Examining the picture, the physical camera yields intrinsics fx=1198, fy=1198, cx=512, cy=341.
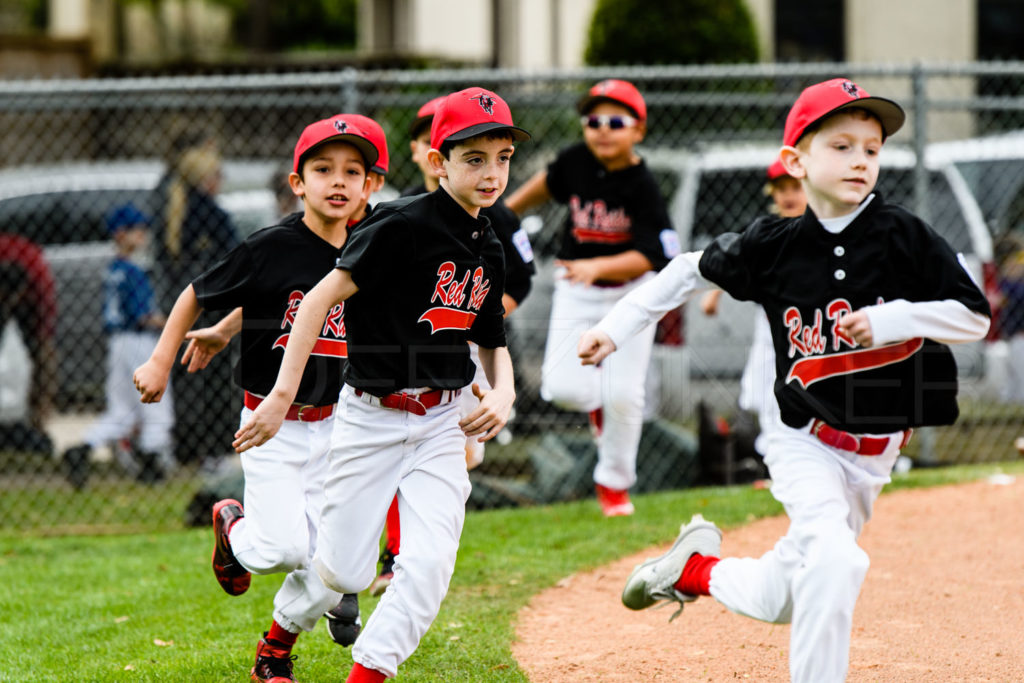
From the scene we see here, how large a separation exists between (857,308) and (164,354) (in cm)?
219

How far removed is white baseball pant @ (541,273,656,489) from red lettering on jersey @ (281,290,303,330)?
219 centimetres

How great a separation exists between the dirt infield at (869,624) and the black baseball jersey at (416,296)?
111cm

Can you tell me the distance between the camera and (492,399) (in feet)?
11.5

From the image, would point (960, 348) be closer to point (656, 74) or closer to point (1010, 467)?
point (1010, 467)

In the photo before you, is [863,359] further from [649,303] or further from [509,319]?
[509,319]

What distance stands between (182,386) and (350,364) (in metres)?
4.16

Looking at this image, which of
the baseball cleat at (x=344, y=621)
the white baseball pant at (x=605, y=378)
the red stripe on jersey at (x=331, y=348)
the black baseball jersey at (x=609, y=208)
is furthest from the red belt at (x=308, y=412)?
the black baseball jersey at (x=609, y=208)

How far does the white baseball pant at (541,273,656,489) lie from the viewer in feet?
19.7

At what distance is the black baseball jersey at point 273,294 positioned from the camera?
4.05 m

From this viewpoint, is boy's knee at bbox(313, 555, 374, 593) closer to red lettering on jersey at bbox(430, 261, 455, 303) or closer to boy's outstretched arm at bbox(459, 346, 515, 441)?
boy's outstretched arm at bbox(459, 346, 515, 441)

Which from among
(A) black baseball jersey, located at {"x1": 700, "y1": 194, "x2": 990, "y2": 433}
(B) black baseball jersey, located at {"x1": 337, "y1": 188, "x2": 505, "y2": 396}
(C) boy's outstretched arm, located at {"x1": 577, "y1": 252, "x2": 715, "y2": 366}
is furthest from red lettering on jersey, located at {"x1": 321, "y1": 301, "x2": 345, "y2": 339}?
(A) black baseball jersey, located at {"x1": 700, "y1": 194, "x2": 990, "y2": 433}

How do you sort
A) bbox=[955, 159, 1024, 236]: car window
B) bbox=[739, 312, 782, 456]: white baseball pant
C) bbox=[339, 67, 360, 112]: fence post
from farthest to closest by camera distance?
bbox=[955, 159, 1024, 236]: car window
bbox=[339, 67, 360, 112]: fence post
bbox=[739, 312, 782, 456]: white baseball pant

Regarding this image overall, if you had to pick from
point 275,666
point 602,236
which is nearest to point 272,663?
point 275,666

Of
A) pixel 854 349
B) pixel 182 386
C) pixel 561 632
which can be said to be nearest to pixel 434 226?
pixel 854 349
